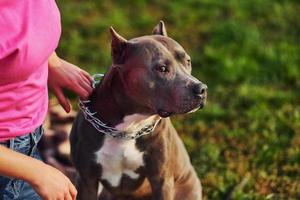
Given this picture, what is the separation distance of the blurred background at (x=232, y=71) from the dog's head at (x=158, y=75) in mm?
1333

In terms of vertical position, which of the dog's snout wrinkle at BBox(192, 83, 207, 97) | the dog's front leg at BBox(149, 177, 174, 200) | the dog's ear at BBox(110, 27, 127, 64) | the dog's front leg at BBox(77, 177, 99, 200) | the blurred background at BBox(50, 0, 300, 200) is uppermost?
the dog's snout wrinkle at BBox(192, 83, 207, 97)

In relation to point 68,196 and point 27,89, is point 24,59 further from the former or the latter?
point 68,196

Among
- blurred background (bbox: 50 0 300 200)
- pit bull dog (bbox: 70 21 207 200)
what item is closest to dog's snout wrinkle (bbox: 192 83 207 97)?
pit bull dog (bbox: 70 21 207 200)

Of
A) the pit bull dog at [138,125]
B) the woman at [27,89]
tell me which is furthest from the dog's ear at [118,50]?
the woman at [27,89]

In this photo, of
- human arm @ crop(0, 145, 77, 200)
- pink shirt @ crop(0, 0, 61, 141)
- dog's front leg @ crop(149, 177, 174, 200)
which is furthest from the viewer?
dog's front leg @ crop(149, 177, 174, 200)

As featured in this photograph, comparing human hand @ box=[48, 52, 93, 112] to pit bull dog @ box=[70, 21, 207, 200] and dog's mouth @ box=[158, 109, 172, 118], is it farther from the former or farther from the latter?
dog's mouth @ box=[158, 109, 172, 118]

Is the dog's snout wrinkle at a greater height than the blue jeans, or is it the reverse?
the dog's snout wrinkle

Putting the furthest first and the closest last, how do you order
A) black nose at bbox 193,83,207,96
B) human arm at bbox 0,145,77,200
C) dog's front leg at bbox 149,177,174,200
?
dog's front leg at bbox 149,177,174,200 → black nose at bbox 193,83,207,96 → human arm at bbox 0,145,77,200

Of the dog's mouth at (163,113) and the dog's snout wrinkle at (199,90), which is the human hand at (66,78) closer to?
the dog's mouth at (163,113)

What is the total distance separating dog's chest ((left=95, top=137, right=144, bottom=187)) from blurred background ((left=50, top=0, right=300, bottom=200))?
99cm

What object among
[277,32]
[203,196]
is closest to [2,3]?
[203,196]

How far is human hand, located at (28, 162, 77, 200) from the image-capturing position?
2713 mm

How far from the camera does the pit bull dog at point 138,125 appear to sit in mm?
3088

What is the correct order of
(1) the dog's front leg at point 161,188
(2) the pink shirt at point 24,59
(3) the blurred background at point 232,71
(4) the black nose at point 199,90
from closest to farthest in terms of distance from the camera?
1. (2) the pink shirt at point 24,59
2. (4) the black nose at point 199,90
3. (1) the dog's front leg at point 161,188
4. (3) the blurred background at point 232,71
